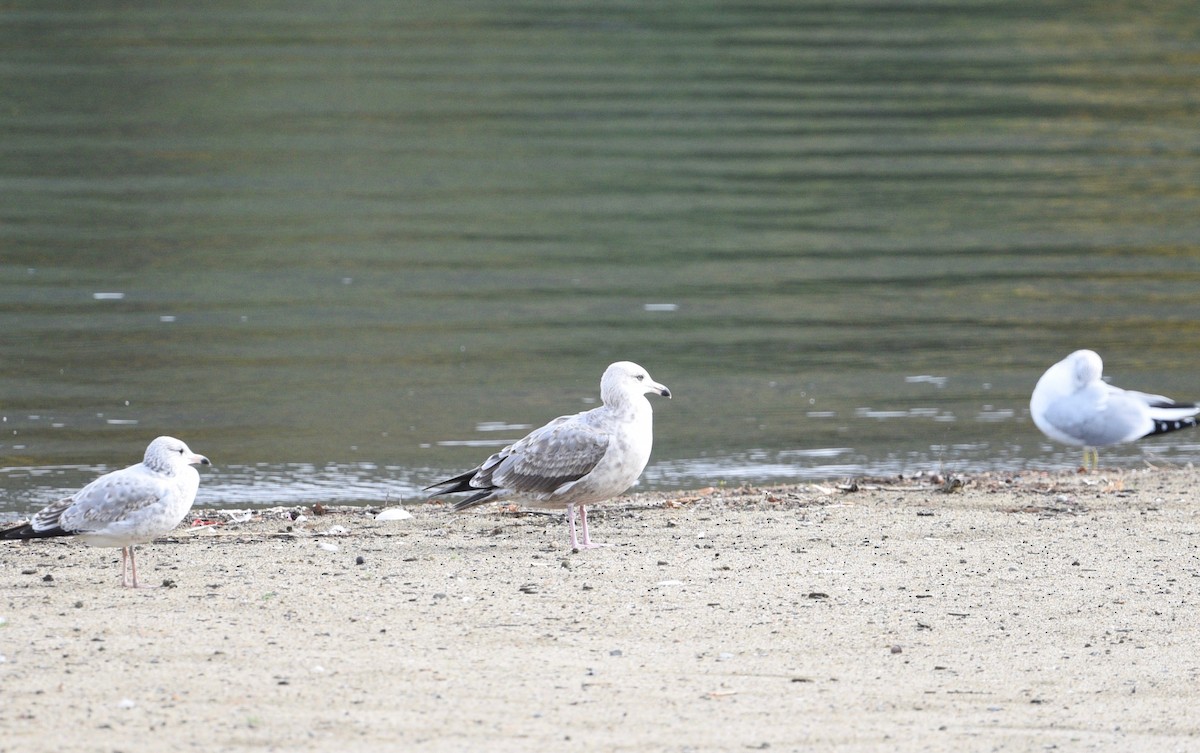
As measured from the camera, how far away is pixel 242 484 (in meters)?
10.7

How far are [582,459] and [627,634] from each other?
1.56m

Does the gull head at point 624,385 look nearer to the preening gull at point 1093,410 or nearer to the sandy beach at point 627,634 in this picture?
the sandy beach at point 627,634

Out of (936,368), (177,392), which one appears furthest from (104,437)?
(936,368)

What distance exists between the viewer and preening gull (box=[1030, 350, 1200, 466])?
36.4 feet

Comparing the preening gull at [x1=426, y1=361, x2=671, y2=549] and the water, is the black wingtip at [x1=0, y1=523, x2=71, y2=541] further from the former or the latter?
the water

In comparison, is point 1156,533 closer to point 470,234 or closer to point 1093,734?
point 1093,734

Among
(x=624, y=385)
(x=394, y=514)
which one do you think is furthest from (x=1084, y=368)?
(x=394, y=514)

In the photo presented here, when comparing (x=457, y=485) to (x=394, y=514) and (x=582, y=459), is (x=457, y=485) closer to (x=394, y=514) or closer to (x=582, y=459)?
(x=582, y=459)

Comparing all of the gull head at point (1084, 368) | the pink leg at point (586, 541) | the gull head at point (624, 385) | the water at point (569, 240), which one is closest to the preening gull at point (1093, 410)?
the gull head at point (1084, 368)

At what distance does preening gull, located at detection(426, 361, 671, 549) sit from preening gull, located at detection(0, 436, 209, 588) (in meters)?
1.53

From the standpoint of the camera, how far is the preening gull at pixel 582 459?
796cm

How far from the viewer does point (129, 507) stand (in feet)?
22.7

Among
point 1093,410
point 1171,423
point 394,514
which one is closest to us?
point 394,514

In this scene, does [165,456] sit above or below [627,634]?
above
